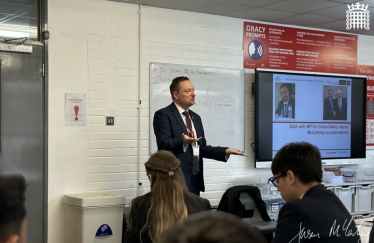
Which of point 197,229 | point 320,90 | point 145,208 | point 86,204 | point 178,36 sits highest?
point 178,36

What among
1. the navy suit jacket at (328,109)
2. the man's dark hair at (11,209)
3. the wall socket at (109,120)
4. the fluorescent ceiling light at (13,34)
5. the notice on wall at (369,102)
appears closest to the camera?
the man's dark hair at (11,209)

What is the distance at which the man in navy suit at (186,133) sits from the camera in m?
4.56

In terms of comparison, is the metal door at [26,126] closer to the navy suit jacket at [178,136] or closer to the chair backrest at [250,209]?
the navy suit jacket at [178,136]

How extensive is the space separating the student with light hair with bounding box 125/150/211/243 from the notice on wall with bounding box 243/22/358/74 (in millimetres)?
3747

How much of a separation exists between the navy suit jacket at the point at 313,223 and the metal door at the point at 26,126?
3353mm

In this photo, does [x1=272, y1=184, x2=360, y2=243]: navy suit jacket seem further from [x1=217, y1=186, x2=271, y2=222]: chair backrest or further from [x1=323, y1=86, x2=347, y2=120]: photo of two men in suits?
[x1=323, y1=86, x2=347, y2=120]: photo of two men in suits

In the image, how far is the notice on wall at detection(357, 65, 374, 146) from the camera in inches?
297

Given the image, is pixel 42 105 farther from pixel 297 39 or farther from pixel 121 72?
pixel 297 39

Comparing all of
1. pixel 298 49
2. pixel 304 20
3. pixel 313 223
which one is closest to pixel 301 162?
pixel 313 223

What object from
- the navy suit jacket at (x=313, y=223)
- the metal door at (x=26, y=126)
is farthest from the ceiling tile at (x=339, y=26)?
the navy suit jacket at (x=313, y=223)

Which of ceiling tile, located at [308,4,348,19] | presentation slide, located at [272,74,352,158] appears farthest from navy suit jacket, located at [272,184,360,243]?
presentation slide, located at [272,74,352,158]

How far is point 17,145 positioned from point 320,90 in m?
3.76

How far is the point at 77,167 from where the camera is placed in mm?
5438

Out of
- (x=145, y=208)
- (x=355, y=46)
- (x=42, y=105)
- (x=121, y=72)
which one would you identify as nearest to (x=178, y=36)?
(x=121, y=72)
